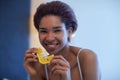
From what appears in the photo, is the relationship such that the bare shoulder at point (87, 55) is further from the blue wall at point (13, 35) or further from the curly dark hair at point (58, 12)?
the blue wall at point (13, 35)

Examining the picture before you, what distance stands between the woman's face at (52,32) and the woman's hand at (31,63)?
0.08m

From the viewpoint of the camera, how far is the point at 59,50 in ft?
3.41

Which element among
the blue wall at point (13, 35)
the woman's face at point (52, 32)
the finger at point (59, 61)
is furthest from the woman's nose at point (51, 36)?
the blue wall at point (13, 35)

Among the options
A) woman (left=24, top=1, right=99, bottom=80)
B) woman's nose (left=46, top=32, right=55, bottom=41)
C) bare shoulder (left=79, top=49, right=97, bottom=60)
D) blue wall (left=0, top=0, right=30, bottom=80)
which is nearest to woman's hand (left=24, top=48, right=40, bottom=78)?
woman (left=24, top=1, right=99, bottom=80)

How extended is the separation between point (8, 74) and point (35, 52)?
125 centimetres

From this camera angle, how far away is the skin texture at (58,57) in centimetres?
87

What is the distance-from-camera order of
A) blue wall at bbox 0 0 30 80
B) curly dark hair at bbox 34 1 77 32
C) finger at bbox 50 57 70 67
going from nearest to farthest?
finger at bbox 50 57 70 67
curly dark hair at bbox 34 1 77 32
blue wall at bbox 0 0 30 80

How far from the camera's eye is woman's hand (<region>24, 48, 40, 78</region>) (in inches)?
40.0

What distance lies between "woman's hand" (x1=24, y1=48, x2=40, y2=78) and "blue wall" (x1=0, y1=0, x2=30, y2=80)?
1.11 m

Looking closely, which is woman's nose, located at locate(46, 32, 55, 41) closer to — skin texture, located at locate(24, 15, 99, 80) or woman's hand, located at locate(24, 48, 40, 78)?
skin texture, located at locate(24, 15, 99, 80)

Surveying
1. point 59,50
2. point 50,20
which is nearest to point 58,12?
point 50,20

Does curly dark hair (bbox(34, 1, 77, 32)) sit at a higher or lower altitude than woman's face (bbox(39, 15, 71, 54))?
higher

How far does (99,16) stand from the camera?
2303 mm

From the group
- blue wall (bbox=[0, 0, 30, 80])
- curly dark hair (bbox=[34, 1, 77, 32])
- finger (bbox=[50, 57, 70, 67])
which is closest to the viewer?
finger (bbox=[50, 57, 70, 67])
